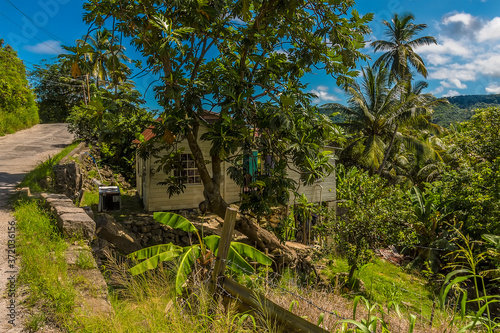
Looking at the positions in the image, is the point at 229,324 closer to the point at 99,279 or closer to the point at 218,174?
the point at 99,279

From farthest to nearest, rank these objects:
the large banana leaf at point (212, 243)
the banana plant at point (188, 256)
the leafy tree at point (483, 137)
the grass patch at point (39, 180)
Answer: the leafy tree at point (483, 137), the grass patch at point (39, 180), the large banana leaf at point (212, 243), the banana plant at point (188, 256)

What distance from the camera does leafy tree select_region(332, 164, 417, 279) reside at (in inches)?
381

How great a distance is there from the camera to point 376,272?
12.7 m

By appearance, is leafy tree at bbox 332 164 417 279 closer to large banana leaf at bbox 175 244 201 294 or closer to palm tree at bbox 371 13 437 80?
large banana leaf at bbox 175 244 201 294

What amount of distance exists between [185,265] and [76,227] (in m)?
2.35

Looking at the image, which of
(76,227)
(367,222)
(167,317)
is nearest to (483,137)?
(367,222)

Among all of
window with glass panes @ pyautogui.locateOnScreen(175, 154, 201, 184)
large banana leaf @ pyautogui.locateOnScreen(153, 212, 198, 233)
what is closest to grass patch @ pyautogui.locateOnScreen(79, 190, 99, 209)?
window with glass panes @ pyautogui.locateOnScreen(175, 154, 201, 184)

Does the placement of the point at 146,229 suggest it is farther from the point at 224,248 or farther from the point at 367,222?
the point at 224,248

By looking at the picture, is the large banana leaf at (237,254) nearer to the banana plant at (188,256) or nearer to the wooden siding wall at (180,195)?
the banana plant at (188,256)

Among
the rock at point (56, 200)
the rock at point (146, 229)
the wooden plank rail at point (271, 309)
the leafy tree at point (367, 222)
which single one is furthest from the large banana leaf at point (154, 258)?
the leafy tree at point (367, 222)

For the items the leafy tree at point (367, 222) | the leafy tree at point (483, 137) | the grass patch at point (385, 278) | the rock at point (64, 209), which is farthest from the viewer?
the leafy tree at point (483, 137)

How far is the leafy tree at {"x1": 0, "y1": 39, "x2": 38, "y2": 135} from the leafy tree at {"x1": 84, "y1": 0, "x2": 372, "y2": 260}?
1257 centimetres

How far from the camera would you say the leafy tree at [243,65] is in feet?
24.2

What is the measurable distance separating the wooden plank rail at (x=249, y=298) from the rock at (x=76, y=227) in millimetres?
2708
